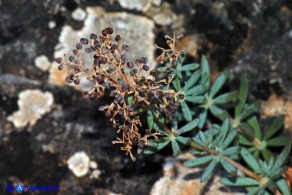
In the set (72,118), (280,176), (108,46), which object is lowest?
(280,176)

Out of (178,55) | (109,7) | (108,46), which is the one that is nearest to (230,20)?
(109,7)

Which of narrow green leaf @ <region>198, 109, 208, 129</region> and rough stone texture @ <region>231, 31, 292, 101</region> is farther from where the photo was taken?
rough stone texture @ <region>231, 31, 292, 101</region>

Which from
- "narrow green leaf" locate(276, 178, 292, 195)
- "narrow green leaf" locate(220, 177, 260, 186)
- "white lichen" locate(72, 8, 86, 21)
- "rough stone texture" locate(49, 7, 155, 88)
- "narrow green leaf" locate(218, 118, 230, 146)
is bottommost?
"narrow green leaf" locate(276, 178, 292, 195)

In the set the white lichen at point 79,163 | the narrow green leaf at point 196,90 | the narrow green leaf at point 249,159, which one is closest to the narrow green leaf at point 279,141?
the narrow green leaf at point 249,159

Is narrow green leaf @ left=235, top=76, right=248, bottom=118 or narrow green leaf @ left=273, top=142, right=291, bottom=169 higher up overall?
narrow green leaf @ left=235, top=76, right=248, bottom=118

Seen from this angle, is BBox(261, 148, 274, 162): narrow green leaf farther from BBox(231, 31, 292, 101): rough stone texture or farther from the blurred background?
BBox(231, 31, 292, 101): rough stone texture

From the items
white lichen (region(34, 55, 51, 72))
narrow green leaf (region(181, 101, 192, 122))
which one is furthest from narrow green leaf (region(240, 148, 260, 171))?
white lichen (region(34, 55, 51, 72))

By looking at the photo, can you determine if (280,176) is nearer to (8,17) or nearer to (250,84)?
(250,84)
